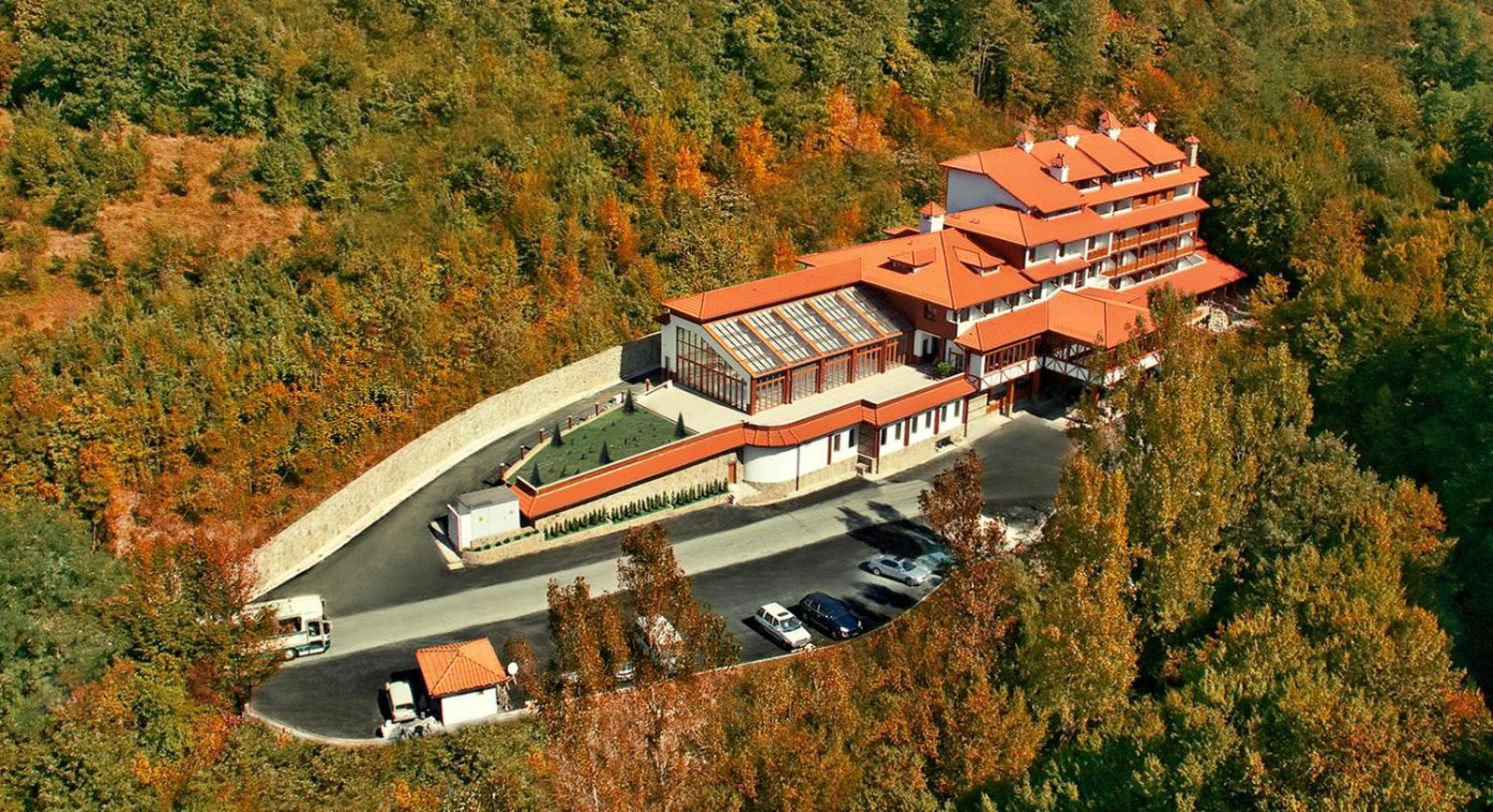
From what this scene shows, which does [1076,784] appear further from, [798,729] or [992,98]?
[992,98]

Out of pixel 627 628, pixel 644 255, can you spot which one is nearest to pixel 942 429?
pixel 644 255

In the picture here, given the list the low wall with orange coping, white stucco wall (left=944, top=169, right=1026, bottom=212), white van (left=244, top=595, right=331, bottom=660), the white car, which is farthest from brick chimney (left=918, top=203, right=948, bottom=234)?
white van (left=244, top=595, right=331, bottom=660)

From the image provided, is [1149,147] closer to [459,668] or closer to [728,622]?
[728,622]

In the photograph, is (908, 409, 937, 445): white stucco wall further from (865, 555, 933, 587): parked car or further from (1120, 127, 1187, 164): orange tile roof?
(1120, 127, 1187, 164): orange tile roof

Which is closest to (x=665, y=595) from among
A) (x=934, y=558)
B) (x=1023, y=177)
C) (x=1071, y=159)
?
(x=934, y=558)

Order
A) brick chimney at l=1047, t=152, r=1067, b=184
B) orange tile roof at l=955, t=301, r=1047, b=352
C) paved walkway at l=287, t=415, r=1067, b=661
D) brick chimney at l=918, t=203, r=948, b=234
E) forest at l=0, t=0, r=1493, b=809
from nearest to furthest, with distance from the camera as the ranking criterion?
forest at l=0, t=0, r=1493, b=809, paved walkway at l=287, t=415, r=1067, b=661, orange tile roof at l=955, t=301, r=1047, b=352, brick chimney at l=918, t=203, r=948, b=234, brick chimney at l=1047, t=152, r=1067, b=184

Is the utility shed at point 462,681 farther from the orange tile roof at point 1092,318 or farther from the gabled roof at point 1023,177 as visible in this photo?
the gabled roof at point 1023,177
